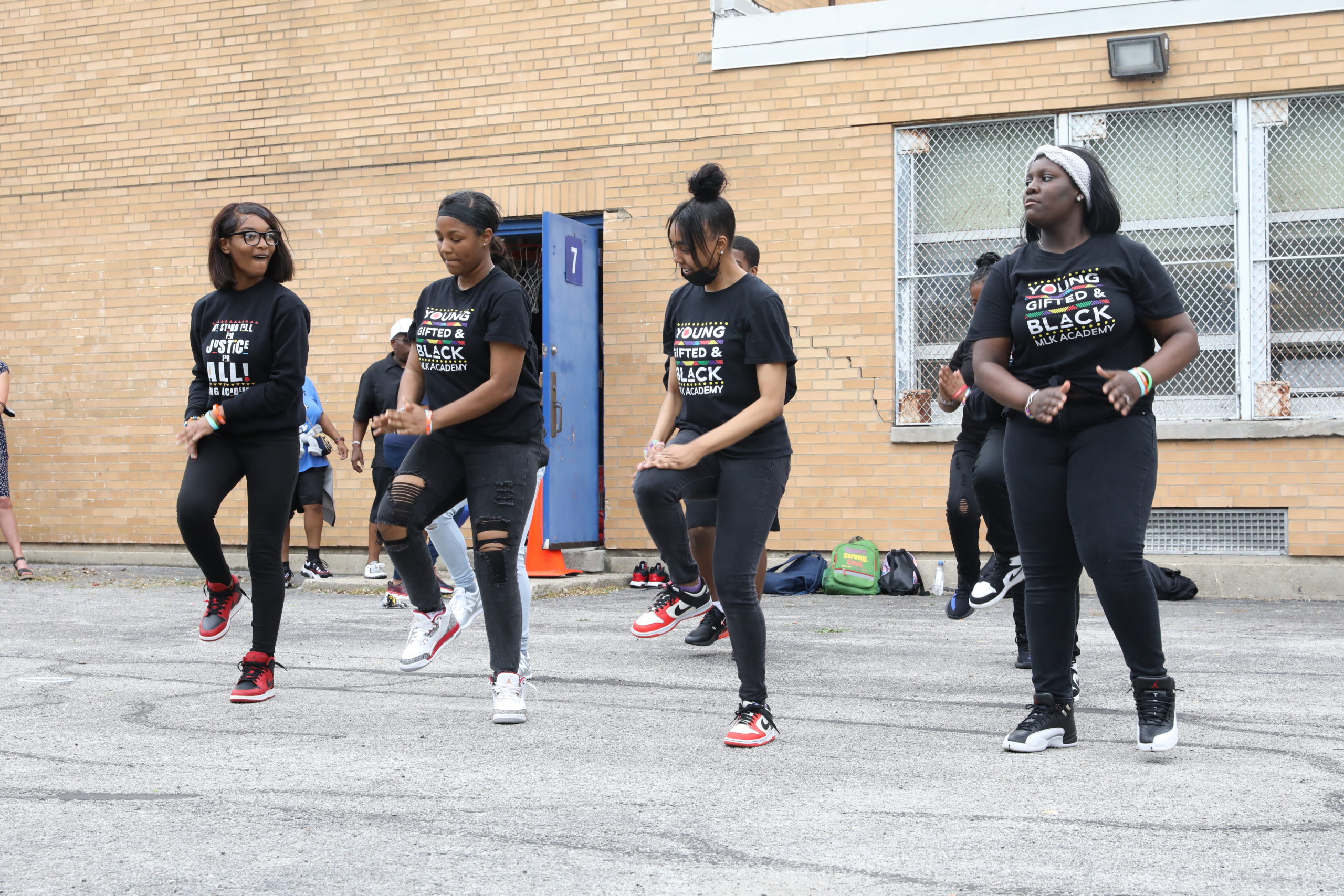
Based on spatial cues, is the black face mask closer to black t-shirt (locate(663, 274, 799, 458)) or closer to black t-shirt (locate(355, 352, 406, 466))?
black t-shirt (locate(663, 274, 799, 458))

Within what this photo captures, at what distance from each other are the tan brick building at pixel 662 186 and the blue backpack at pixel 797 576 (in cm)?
26

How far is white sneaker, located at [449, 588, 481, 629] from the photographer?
6113 millimetres

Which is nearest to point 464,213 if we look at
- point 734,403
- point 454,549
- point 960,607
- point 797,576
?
point 734,403

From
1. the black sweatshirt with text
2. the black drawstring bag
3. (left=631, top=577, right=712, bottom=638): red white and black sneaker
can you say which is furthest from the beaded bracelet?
the black drawstring bag

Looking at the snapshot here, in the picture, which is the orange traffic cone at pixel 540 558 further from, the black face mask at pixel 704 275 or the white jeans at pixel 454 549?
the black face mask at pixel 704 275

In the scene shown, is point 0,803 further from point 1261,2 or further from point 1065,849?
point 1261,2

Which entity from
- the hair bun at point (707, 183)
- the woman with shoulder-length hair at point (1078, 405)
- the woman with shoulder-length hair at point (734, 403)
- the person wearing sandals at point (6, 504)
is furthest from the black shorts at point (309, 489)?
the woman with shoulder-length hair at point (1078, 405)

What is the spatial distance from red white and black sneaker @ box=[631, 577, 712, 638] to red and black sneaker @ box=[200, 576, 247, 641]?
1.88 m

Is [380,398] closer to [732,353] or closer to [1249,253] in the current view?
[732,353]

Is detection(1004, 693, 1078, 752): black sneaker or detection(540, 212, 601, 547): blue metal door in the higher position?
detection(540, 212, 601, 547): blue metal door

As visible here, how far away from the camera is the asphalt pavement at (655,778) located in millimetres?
3246

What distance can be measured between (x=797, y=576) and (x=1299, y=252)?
14.9 ft

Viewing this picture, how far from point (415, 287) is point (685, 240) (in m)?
7.86

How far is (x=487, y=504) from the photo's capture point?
17.4ft
